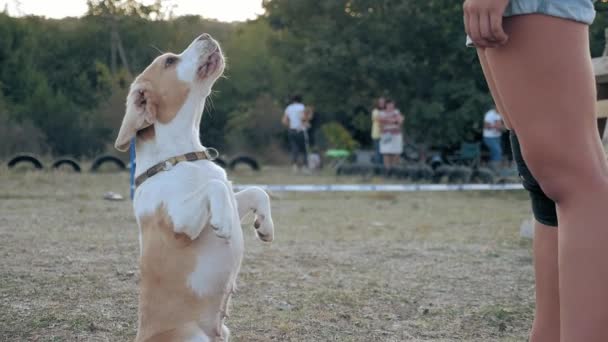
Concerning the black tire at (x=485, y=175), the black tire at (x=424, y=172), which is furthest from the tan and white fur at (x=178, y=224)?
the black tire at (x=424, y=172)

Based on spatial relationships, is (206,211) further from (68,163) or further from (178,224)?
(68,163)

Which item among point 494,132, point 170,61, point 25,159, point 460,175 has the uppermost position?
point 170,61

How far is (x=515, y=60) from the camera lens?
189cm

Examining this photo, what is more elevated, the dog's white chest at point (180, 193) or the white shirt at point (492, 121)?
the dog's white chest at point (180, 193)

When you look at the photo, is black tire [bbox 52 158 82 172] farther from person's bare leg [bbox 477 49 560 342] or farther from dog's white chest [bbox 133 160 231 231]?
person's bare leg [bbox 477 49 560 342]

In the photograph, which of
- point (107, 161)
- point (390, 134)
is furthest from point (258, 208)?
point (107, 161)

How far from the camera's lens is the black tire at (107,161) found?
690 inches

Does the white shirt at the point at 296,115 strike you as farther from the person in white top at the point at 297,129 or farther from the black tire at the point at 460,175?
the black tire at the point at 460,175

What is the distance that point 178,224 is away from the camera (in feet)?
9.99

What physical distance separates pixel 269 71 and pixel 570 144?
29.8 metres

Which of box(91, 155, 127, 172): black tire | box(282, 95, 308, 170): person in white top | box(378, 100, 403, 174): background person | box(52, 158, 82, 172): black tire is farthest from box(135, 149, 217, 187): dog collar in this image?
box(282, 95, 308, 170): person in white top

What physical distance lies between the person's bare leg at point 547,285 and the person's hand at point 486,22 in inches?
25.4

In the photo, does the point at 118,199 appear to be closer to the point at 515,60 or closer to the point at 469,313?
the point at 469,313

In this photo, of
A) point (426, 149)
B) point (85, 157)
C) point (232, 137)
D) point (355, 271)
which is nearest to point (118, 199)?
point (355, 271)
